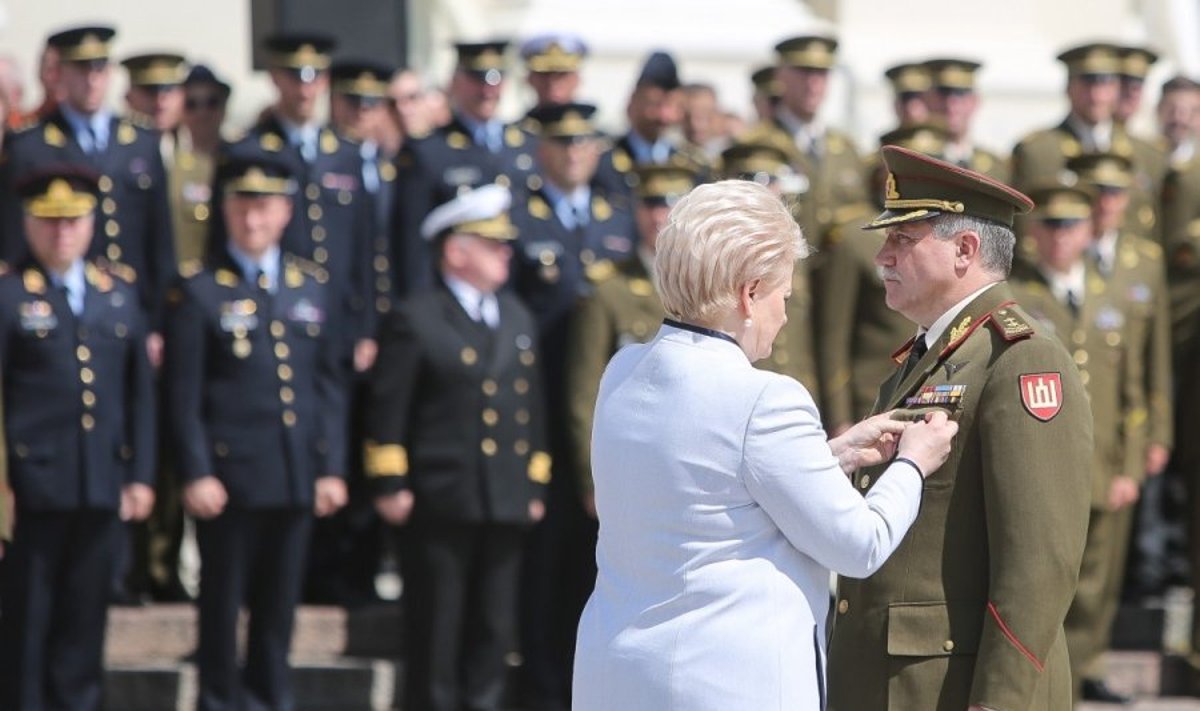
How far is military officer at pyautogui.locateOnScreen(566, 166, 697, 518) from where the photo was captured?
8500 millimetres

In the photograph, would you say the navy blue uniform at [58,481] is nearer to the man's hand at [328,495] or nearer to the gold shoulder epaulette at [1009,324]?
the man's hand at [328,495]

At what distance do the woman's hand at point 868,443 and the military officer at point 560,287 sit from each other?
4413mm

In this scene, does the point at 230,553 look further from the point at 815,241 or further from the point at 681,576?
the point at 681,576

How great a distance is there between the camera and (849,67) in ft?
41.9

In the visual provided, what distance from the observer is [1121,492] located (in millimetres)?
8875

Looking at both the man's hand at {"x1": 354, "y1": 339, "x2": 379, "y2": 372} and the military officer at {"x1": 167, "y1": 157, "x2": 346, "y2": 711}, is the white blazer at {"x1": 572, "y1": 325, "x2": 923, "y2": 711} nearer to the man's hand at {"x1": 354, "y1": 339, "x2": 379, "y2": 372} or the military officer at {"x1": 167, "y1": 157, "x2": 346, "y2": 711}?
the military officer at {"x1": 167, "y1": 157, "x2": 346, "y2": 711}

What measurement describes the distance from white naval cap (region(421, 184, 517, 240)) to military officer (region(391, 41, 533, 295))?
1.90 feet

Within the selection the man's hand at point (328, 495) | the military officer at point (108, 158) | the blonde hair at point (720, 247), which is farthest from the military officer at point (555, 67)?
the blonde hair at point (720, 247)

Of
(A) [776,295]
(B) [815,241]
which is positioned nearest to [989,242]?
(A) [776,295]

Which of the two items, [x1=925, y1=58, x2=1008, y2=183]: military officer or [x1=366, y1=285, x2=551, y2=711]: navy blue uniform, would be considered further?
[x1=925, y1=58, x2=1008, y2=183]: military officer

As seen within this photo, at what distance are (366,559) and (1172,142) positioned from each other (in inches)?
158

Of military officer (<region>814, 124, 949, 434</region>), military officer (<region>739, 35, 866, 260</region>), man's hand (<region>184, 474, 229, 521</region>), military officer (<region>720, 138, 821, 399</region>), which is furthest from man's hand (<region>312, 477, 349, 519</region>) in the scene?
military officer (<region>739, 35, 866, 260</region>)

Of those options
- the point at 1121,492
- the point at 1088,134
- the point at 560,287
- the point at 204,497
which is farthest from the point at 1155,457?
the point at 204,497

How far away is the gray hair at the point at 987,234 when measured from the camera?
4234 millimetres
